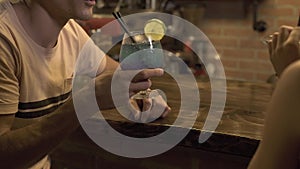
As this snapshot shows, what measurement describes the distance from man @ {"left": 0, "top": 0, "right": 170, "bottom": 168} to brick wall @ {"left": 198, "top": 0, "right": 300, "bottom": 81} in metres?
1.79

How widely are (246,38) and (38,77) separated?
6.85ft

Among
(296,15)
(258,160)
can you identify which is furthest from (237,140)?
(296,15)

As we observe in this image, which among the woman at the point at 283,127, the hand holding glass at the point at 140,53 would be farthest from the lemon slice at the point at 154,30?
the woman at the point at 283,127

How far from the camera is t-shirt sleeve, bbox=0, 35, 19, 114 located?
43.8 inches

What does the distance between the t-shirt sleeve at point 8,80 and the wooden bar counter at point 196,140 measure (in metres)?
0.24

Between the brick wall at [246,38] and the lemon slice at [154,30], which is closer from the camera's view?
the lemon slice at [154,30]

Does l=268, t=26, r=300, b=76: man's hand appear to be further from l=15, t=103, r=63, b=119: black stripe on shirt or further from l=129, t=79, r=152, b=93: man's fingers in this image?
l=15, t=103, r=63, b=119: black stripe on shirt

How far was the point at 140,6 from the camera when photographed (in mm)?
3211

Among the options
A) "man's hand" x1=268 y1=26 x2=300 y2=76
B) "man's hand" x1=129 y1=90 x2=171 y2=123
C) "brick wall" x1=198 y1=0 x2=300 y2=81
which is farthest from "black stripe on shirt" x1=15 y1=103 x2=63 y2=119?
"brick wall" x1=198 y1=0 x2=300 y2=81

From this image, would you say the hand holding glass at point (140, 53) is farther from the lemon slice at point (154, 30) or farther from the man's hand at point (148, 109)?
the man's hand at point (148, 109)

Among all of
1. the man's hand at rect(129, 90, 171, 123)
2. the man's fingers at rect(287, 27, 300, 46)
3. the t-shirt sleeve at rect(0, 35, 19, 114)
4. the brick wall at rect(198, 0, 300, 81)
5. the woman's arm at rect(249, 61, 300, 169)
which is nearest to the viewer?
the woman's arm at rect(249, 61, 300, 169)

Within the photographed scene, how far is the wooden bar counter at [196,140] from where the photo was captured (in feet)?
3.69

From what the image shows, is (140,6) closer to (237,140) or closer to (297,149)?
(237,140)

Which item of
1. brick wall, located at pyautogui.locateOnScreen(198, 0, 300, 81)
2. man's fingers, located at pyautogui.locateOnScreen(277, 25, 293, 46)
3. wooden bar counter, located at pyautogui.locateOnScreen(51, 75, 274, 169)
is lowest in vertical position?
brick wall, located at pyautogui.locateOnScreen(198, 0, 300, 81)
